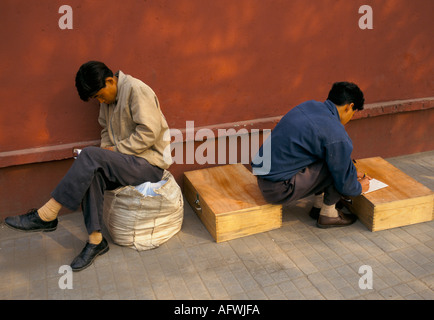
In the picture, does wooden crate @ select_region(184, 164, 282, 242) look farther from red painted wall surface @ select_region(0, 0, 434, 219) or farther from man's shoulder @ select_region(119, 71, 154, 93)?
man's shoulder @ select_region(119, 71, 154, 93)

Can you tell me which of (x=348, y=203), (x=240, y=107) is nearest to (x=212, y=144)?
(x=240, y=107)

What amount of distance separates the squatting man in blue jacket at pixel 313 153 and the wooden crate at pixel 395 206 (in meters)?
0.23

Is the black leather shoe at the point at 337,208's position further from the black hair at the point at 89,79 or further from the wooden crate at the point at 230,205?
the black hair at the point at 89,79

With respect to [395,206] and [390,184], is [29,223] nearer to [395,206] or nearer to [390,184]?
[395,206]

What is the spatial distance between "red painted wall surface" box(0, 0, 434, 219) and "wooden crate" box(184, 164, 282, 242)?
2.01 feet

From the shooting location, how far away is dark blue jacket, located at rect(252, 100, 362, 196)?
3770mm

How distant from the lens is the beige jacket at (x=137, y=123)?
12.4 feet

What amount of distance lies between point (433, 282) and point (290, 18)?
276 centimetres

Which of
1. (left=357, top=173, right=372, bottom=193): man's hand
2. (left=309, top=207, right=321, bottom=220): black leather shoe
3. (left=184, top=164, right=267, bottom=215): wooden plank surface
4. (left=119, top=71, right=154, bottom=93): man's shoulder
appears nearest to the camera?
(left=119, top=71, right=154, bottom=93): man's shoulder

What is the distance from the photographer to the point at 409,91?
545 centimetres

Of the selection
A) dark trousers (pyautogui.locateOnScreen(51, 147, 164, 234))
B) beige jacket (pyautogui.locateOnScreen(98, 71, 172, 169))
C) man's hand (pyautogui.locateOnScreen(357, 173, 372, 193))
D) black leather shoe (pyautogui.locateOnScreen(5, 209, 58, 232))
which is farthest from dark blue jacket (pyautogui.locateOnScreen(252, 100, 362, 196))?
black leather shoe (pyautogui.locateOnScreen(5, 209, 58, 232))

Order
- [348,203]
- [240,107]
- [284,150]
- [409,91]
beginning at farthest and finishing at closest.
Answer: [409,91], [240,107], [348,203], [284,150]

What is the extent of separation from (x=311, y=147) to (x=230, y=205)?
0.87 metres

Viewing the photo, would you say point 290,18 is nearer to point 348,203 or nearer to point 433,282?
point 348,203
